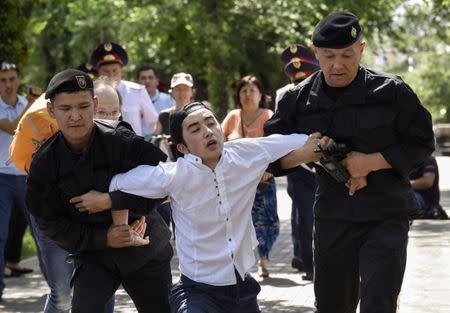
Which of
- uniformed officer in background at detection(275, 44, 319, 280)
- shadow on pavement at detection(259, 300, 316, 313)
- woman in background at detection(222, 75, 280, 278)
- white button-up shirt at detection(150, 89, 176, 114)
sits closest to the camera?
A: shadow on pavement at detection(259, 300, 316, 313)

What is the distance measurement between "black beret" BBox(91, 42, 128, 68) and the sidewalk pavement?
6.82 feet

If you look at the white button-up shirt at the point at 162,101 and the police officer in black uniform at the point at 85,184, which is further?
the white button-up shirt at the point at 162,101

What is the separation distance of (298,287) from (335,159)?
471 centimetres

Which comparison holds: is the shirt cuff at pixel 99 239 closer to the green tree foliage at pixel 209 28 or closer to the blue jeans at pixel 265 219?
the blue jeans at pixel 265 219

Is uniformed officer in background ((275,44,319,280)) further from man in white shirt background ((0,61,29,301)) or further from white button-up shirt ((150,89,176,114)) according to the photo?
white button-up shirt ((150,89,176,114))

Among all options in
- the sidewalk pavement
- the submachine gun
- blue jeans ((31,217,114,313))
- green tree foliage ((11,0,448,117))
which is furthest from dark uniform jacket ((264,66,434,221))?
green tree foliage ((11,0,448,117))

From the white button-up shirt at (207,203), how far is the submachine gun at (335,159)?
0.22 metres

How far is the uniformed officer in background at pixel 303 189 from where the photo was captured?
10.7 metres

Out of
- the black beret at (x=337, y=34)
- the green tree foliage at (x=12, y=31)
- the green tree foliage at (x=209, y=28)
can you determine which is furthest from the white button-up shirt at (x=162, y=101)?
the green tree foliage at (x=209, y=28)

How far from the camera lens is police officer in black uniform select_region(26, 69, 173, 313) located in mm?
5977

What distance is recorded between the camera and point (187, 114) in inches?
235

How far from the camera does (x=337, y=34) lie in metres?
5.98

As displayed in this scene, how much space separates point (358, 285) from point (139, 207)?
4.05 ft

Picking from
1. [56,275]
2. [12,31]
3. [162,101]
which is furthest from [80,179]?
[12,31]
